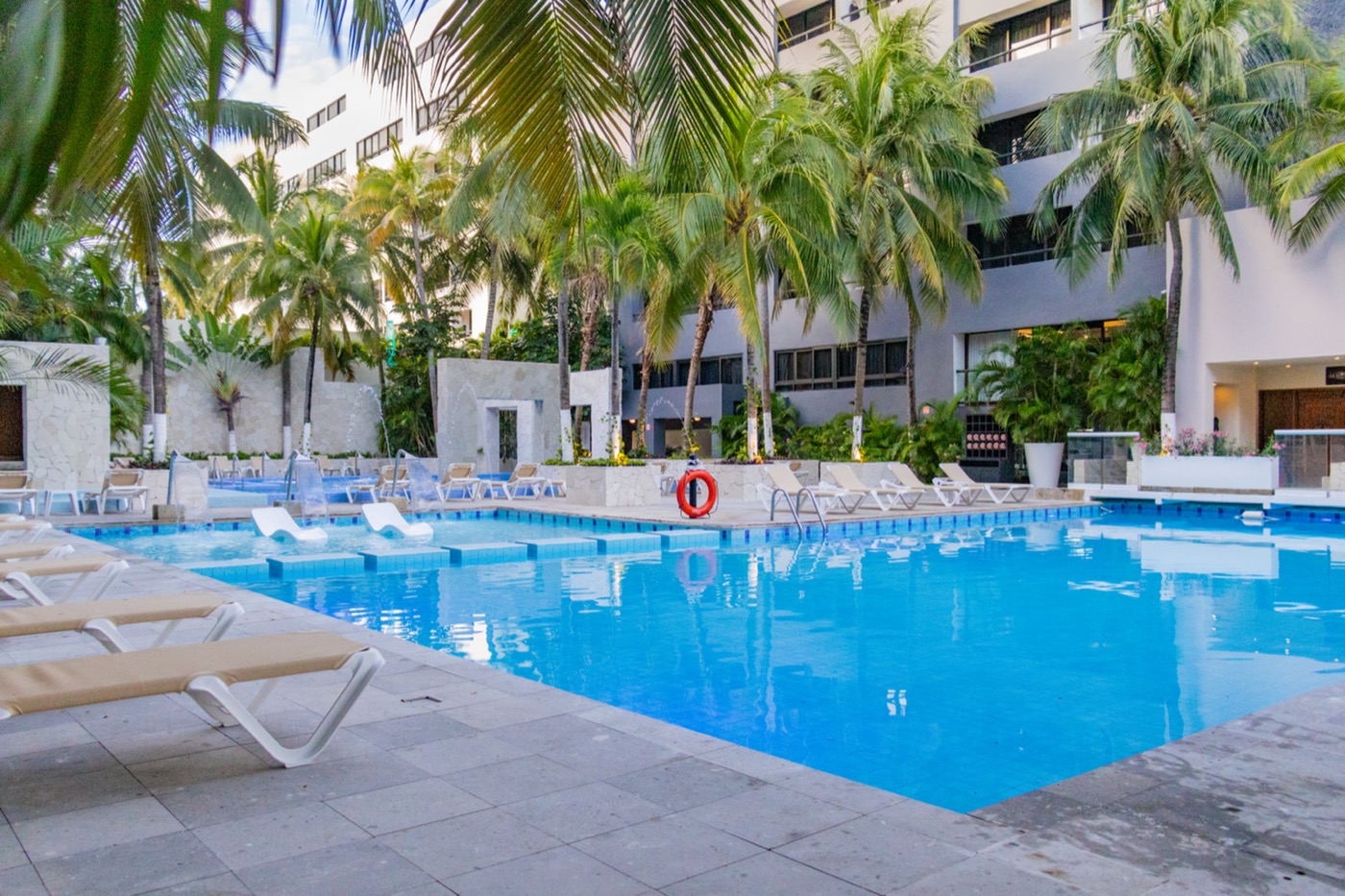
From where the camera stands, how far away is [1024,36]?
2406 centimetres

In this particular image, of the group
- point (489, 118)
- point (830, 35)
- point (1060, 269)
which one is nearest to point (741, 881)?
point (489, 118)

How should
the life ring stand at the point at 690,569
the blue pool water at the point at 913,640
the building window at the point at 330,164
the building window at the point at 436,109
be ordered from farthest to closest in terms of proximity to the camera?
the building window at the point at 330,164 → the life ring stand at the point at 690,569 → the blue pool water at the point at 913,640 → the building window at the point at 436,109

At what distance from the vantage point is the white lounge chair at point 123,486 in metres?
15.1

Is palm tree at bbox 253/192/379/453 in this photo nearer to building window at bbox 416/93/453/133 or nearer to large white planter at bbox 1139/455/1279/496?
large white planter at bbox 1139/455/1279/496

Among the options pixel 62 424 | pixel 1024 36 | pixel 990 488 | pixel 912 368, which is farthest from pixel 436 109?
pixel 1024 36

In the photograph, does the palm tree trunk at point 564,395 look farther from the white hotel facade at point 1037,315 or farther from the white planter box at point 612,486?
the white hotel facade at point 1037,315

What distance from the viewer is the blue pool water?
16.7ft

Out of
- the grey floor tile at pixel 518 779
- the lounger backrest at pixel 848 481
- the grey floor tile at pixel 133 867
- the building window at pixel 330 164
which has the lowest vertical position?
the grey floor tile at pixel 518 779

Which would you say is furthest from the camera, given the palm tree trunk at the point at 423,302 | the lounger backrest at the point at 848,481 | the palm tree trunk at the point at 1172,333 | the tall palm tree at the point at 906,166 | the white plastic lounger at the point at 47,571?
the palm tree trunk at the point at 423,302

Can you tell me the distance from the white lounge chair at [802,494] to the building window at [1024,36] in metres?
13.1

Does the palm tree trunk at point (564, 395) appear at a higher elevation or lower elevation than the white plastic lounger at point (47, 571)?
higher

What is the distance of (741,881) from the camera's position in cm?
258

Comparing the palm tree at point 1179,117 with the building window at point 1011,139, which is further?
the building window at point 1011,139

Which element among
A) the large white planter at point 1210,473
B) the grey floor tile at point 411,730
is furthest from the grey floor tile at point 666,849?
the large white planter at point 1210,473
